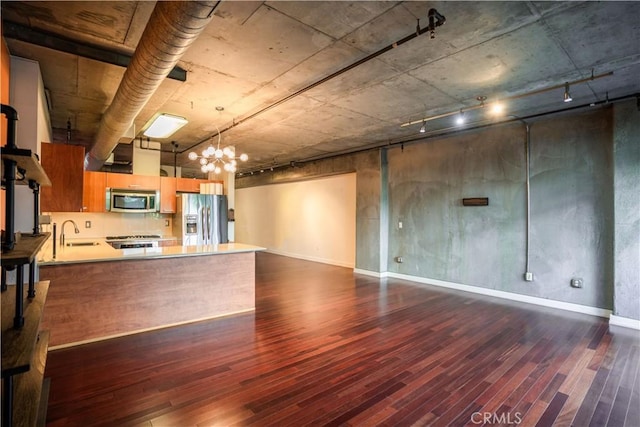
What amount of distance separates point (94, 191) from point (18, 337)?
18.0ft

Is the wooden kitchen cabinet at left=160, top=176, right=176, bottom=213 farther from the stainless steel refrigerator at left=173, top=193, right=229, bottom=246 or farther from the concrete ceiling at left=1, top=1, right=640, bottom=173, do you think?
the concrete ceiling at left=1, top=1, right=640, bottom=173

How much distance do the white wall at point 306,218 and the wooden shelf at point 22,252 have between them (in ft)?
23.0

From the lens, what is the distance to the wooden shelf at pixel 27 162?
1.22 meters

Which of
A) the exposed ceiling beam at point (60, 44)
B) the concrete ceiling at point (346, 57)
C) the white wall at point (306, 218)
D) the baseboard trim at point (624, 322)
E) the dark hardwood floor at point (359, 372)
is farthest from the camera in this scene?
the white wall at point (306, 218)

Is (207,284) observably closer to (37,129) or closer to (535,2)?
(37,129)

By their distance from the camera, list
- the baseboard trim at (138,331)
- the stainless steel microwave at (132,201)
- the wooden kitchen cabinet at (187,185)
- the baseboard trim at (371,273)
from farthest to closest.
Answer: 1. the baseboard trim at (371,273)
2. the wooden kitchen cabinet at (187,185)
3. the stainless steel microwave at (132,201)
4. the baseboard trim at (138,331)

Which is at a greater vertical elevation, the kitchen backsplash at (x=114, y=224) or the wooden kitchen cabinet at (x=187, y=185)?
the wooden kitchen cabinet at (x=187, y=185)

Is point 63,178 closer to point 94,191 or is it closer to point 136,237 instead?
point 94,191

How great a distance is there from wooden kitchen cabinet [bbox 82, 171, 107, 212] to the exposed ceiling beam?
3.56 metres

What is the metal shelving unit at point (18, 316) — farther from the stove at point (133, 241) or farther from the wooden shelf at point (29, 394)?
the stove at point (133, 241)

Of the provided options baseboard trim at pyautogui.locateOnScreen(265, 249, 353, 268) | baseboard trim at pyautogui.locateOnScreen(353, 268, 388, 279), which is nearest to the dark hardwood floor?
baseboard trim at pyautogui.locateOnScreen(353, 268, 388, 279)

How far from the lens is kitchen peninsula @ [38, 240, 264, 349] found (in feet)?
10.8

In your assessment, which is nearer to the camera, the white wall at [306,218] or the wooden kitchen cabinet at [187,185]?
the wooden kitchen cabinet at [187,185]

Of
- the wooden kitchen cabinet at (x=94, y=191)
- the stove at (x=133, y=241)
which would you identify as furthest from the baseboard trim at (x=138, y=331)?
the wooden kitchen cabinet at (x=94, y=191)
